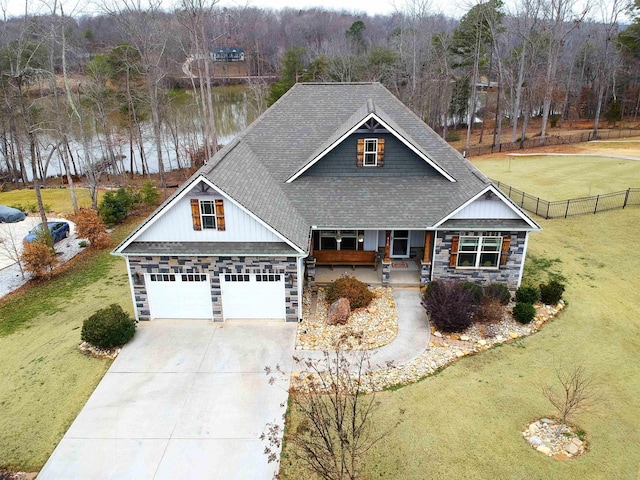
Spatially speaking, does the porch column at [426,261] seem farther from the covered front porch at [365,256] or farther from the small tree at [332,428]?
the small tree at [332,428]

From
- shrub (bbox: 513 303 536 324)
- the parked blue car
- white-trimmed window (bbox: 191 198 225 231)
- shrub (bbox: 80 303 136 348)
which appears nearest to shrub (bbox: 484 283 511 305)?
shrub (bbox: 513 303 536 324)

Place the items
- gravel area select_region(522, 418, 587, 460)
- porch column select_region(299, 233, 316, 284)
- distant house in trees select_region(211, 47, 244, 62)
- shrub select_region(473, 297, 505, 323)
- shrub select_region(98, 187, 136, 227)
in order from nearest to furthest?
gravel area select_region(522, 418, 587, 460), shrub select_region(473, 297, 505, 323), porch column select_region(299, 233, 316, 284), shrub select_region(98, 187, 136, 227), distant house in trees select_region(211, 47, 244, 62)

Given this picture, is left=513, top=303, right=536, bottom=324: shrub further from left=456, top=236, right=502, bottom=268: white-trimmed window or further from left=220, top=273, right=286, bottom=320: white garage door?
left=220, top=273, right=286, bottom=320: white garage door

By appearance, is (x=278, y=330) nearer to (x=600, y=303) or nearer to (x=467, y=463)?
(x=467, y=463)

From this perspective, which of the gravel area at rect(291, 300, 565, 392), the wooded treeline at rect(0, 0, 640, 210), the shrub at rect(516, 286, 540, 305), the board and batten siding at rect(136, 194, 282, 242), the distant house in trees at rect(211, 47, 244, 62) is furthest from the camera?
the distant house in trees at rect(211, 47, 244, 62)

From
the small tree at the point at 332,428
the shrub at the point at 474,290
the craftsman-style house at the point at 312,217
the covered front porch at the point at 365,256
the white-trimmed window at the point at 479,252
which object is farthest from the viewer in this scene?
the covered front porch at the point at 365,256

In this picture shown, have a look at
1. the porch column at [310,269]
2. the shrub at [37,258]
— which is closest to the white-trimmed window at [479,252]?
the porch column at [310,269]
